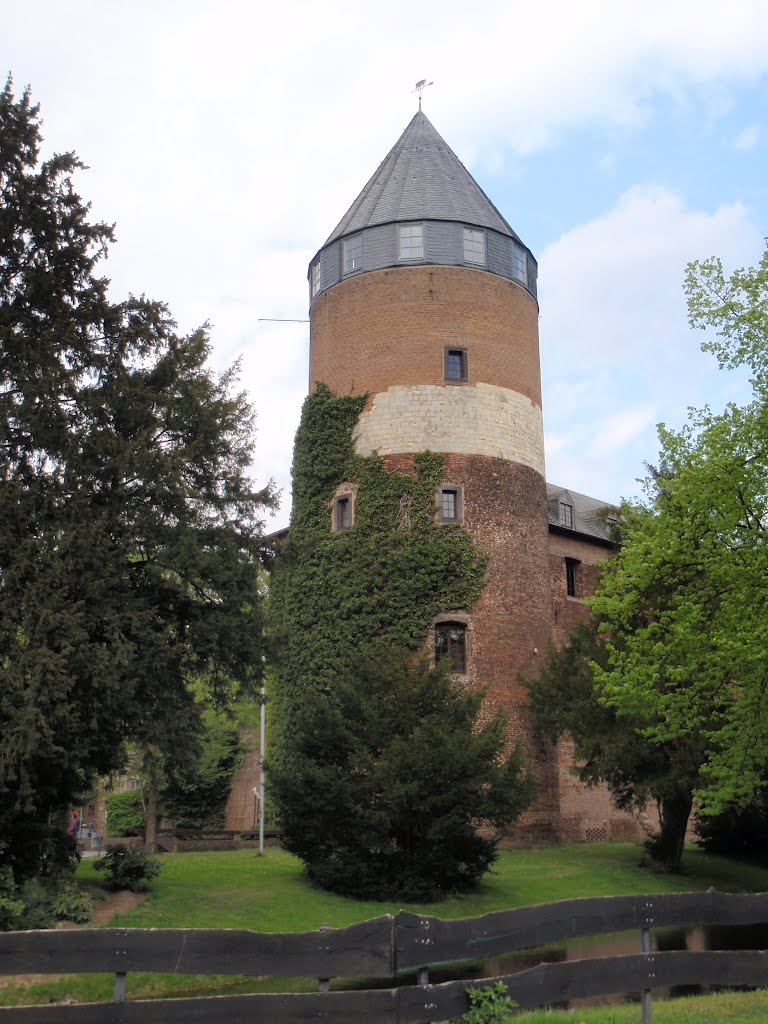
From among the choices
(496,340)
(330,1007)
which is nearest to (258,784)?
(496,340)

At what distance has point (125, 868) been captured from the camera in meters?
20.3

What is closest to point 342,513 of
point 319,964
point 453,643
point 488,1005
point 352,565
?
point 352,565

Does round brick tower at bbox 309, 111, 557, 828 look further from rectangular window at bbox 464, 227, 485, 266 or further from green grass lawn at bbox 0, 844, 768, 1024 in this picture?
green grass lawn at bbox 0, 844, 768, 1024

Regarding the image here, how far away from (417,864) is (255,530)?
7.81 meters

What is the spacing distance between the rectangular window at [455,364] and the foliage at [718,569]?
600 inches

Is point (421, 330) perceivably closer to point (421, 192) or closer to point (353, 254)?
point (353, 254)

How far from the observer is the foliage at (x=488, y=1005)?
8.63 meters

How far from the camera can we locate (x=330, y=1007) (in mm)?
8156

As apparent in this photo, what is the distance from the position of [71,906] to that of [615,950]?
9.12 m

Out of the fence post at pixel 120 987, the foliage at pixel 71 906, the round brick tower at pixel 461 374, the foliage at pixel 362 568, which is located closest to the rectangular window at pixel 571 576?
the round brick tower at pixel 461 374

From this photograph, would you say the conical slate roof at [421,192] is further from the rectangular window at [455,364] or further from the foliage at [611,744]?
the foliage at [611,744]

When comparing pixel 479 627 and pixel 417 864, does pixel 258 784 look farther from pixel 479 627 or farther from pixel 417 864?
pixel 417 864

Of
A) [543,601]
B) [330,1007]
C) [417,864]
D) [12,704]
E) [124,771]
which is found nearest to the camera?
[330,1007]

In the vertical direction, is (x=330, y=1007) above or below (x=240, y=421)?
below
